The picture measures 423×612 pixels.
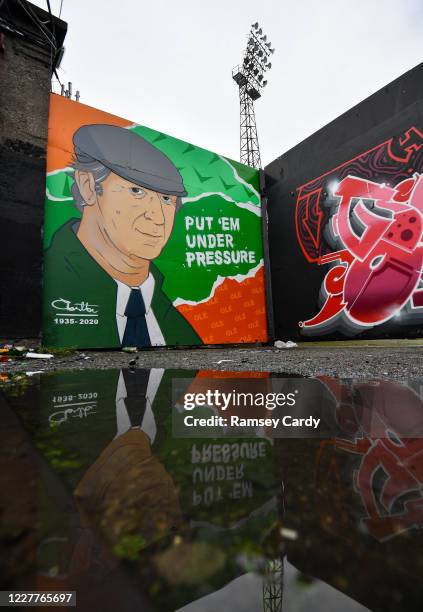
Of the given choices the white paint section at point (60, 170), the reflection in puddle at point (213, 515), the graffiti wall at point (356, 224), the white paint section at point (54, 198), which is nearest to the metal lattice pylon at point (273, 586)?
the reflection in puddle at point (213, 515)

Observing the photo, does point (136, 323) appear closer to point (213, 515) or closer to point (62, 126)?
point (62, 126)

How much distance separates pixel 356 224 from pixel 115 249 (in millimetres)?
5214

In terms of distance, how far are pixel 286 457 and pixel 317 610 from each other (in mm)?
392

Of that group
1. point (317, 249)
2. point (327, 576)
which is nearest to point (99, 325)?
point (317, 249)

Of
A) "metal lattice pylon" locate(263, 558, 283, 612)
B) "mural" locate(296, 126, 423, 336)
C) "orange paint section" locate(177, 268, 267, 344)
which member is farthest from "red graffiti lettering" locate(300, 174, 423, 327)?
"metal lattice pylon" locate(263, 558, 283, 612)

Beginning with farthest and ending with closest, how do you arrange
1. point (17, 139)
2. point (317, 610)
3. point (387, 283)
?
1. point (387, 283)
2. point (17, 139)
3. point (317, 610)

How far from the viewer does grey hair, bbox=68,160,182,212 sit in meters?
6.11

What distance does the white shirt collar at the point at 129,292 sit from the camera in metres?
6.35

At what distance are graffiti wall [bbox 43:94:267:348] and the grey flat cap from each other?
23 millimetres

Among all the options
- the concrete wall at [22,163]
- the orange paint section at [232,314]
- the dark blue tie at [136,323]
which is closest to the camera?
the concrete wall at [22,163]

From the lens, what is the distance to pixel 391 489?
1.90 ft

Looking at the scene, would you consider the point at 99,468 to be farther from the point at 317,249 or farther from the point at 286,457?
the point at 317,249

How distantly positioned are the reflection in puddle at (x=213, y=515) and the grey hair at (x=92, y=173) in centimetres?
606

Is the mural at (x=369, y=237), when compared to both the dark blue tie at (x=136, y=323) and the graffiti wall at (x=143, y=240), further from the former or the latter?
the dark blue tie at (x=136, y=323)
